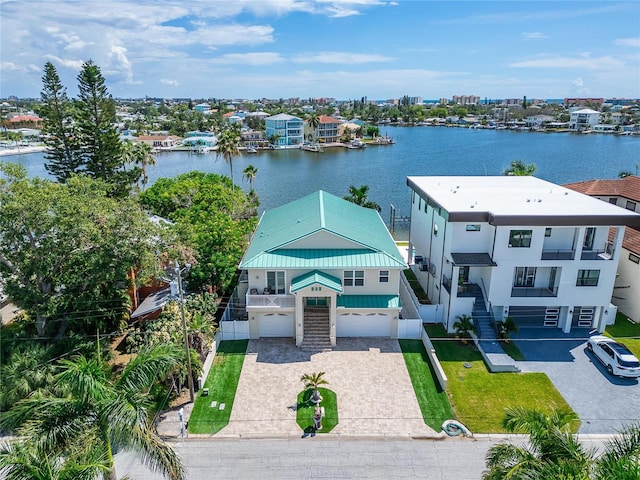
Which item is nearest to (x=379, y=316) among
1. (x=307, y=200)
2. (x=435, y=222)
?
(x=435, y=222)

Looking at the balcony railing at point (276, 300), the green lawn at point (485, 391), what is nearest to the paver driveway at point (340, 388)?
the green lawn at point (485, 391)

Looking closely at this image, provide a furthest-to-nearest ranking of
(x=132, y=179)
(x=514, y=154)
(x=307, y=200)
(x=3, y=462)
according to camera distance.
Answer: (x=514, y=154) → (x=132, y=179) → (x=307, y=200) → (x=3, y=462)

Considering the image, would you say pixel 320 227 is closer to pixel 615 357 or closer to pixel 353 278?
pixel 353 278

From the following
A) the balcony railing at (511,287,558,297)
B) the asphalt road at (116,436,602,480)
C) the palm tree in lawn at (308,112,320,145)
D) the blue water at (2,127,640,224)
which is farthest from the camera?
the palm tree in lawn at (308,112,320,145)

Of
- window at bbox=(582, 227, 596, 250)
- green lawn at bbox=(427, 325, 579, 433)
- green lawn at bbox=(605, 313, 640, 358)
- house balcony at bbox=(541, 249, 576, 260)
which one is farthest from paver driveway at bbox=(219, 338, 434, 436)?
green lawn at bbox=(605, 313, 640, 358)

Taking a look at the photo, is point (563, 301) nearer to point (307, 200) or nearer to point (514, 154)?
point (307, 200)

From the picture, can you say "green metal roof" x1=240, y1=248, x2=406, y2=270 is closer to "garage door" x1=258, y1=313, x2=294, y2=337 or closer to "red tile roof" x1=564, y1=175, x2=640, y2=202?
"garage door" x1=258, y1=313, x2=294, y2=337
